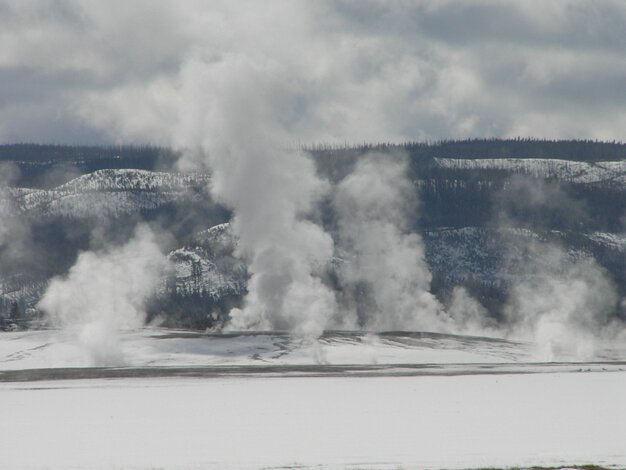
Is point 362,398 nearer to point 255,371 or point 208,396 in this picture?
point 208,396

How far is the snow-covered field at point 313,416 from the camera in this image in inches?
1892

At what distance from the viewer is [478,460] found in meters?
46.2

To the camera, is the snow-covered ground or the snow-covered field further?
the snow-covered field

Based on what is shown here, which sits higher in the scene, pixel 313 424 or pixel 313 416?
pixel 313 424

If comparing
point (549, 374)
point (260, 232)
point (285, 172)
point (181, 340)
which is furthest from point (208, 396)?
point (285, 172)

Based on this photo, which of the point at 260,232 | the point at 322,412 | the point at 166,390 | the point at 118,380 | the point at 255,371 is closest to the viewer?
the point at 322,412

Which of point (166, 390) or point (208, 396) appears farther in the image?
point (166, 390)

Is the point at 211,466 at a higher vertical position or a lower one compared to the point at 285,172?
lower

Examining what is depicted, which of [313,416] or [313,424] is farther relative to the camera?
[313,416]

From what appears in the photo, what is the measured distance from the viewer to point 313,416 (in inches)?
2507

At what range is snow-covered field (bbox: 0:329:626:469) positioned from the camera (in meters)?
48.1

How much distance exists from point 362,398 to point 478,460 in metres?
28.7

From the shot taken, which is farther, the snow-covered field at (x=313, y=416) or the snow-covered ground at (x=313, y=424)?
the snow-covered field at (x=313, y=416)

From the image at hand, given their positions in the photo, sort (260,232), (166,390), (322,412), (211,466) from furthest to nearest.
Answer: (260,232) < (166,390) < (322,412) < (211,466)
